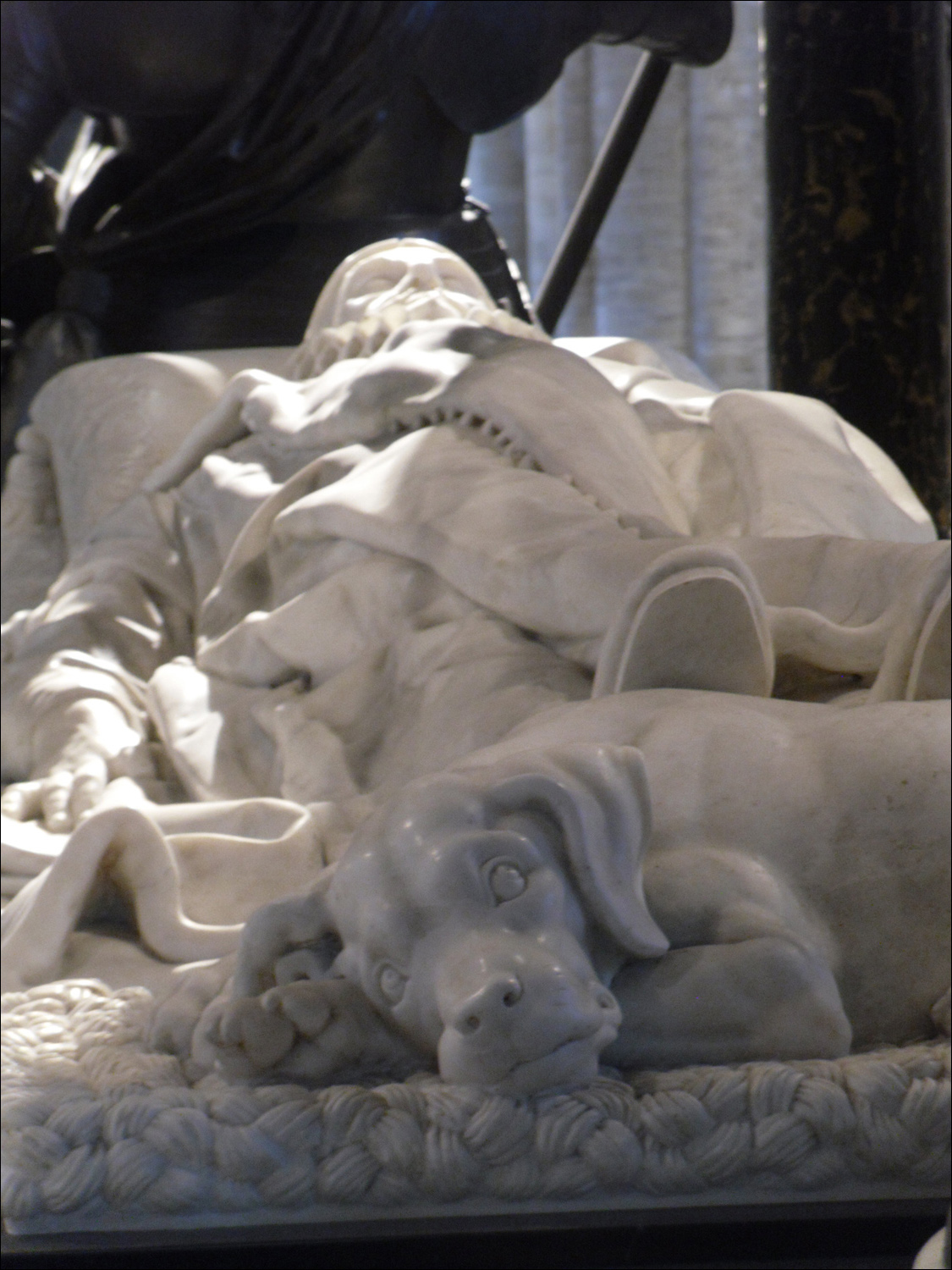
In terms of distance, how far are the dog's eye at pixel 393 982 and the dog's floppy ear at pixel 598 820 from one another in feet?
0.51

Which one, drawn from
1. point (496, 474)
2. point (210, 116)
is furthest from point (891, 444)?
point (496, 474)

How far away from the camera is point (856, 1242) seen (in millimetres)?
1565

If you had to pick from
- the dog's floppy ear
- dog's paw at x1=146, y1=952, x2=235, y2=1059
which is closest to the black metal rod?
dog's paw at x1=146, y1=952, x2=235, y2=1059

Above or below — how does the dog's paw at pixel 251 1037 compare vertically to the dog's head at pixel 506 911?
below

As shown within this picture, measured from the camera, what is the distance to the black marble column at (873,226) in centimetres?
555

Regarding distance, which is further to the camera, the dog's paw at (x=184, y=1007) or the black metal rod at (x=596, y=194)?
the black metal rod at (x=596, y=194)

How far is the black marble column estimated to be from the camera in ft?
18.2

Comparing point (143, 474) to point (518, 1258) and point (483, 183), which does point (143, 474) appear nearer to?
point (518, 1258)

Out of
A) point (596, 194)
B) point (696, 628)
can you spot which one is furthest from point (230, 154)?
point (696, 628)

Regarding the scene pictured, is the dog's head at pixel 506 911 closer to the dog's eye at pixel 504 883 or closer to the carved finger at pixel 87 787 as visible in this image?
the dog's eye at pixel 504 883

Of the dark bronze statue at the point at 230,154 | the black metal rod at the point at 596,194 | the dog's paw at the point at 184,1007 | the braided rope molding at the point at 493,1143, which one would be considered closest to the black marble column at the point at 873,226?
the dark bronze statue at the point at 230,154

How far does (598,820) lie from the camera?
1.79 meters

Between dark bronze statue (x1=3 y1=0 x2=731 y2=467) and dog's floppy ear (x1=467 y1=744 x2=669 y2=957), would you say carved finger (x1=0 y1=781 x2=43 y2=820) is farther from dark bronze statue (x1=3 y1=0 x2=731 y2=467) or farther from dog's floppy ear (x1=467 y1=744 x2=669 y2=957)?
dark bronze statue (x1=3 y1=0 x2=731 y2=467)

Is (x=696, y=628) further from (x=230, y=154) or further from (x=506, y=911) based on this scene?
(x=230, y=154)
